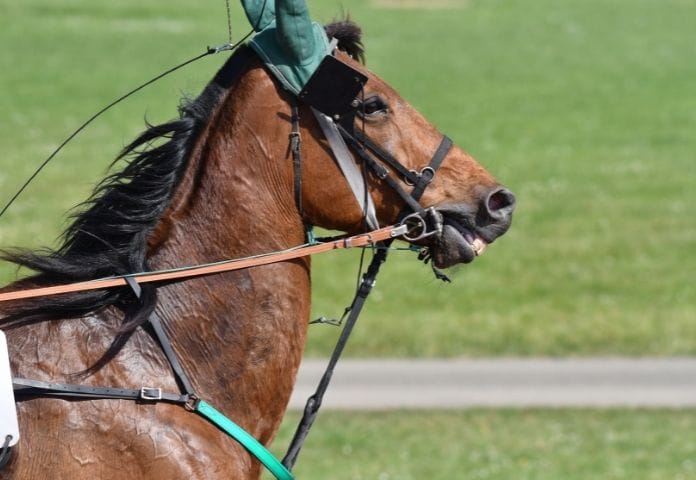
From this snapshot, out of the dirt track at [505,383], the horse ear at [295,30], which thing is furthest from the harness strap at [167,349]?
the dirt track at [505,383]

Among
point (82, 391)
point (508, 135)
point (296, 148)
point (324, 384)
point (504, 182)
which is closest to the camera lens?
point (82, 391)

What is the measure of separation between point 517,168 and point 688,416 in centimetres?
850

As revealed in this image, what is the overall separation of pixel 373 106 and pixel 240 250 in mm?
681

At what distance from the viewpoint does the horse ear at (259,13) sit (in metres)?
4.54

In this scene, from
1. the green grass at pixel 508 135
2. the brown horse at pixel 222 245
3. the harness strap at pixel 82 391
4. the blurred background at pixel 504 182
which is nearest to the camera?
the harness strap at pixel 82 391

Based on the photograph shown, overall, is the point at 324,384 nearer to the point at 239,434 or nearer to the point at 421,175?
the point at 239,434

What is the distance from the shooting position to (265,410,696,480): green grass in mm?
8328

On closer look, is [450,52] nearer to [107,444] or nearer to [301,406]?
[301,406]

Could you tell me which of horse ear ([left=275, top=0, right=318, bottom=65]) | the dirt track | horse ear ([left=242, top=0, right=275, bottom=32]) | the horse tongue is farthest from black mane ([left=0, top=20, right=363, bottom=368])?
the dirt track

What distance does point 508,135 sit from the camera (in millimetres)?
20016

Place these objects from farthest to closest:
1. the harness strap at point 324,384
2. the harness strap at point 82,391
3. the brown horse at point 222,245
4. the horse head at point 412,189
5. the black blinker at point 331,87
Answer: the harness strap at point 324,384, the horse head at point 412,189, the black blinker at point 331,87, the brown horse at point 222,245, the harness strap at point 82,391

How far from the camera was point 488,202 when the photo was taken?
4551mm

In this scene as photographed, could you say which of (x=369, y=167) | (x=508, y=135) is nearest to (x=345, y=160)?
(x=369, y=167)

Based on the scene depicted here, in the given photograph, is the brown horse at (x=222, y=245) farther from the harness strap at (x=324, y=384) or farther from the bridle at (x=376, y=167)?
the harness strap at (x=324, y=384)
